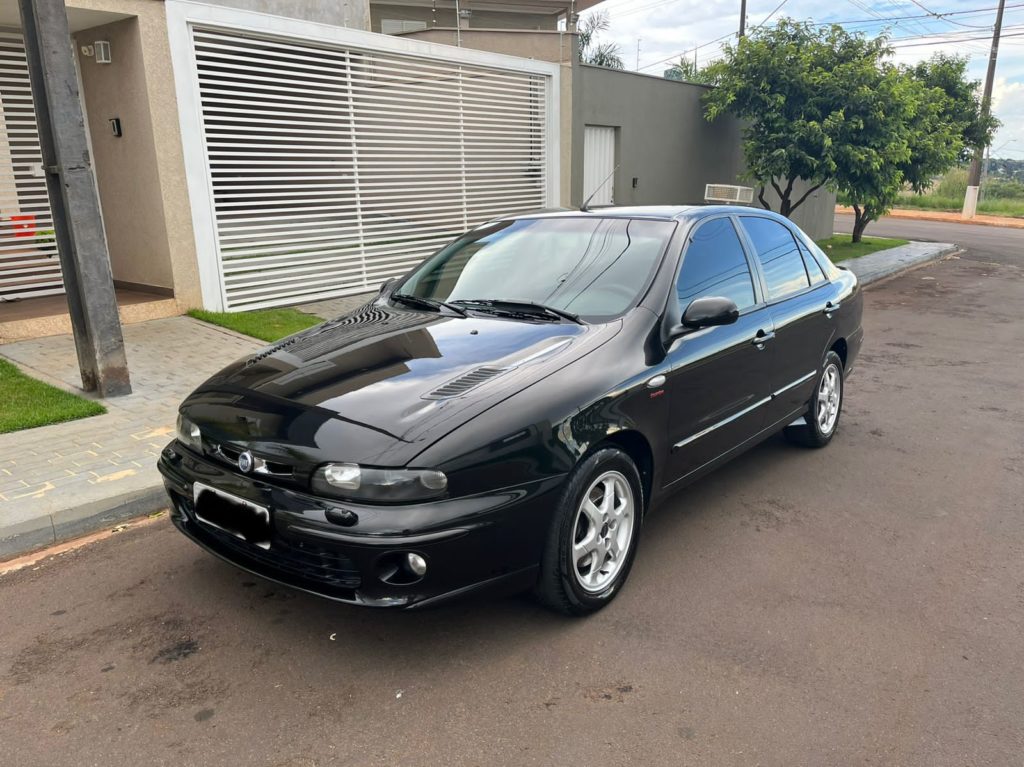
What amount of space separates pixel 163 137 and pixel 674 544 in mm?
6992

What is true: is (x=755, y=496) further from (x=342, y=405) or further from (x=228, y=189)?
(x=228, y=189)

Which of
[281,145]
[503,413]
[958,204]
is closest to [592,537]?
[503,413]

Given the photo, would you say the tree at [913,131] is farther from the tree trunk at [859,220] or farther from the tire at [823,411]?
the tire at [823,411]

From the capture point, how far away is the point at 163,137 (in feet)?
26.8

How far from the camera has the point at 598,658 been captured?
3.05 meters

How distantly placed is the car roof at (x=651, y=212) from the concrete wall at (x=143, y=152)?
5171 mm

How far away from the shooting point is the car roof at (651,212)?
431 centimetres

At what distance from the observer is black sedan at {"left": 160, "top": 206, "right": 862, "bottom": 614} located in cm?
277

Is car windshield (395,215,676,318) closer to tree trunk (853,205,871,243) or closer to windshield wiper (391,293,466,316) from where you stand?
windshield wiper (391,293,466,316)

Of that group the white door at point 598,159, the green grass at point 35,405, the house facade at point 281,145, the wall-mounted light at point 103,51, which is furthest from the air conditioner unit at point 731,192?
the green grass at point 35,405

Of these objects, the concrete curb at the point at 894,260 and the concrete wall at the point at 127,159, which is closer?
the concrete wall at the point at 127,159

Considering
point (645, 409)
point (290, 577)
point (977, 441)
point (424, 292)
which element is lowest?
point (977, 441)

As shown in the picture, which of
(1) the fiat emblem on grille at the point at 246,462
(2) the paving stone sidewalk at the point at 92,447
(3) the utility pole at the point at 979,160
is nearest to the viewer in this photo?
(1) the fiat emblem on grille at the point at 246,462

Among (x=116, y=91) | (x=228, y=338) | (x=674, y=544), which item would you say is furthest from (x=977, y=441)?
(x=116, y=91)
